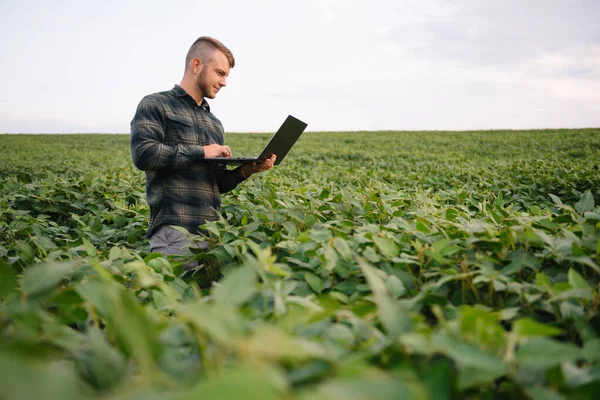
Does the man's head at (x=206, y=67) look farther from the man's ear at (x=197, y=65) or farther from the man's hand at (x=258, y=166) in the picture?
the man's hand at (x=258, y=166)

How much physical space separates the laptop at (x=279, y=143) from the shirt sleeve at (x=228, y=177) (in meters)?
0.28

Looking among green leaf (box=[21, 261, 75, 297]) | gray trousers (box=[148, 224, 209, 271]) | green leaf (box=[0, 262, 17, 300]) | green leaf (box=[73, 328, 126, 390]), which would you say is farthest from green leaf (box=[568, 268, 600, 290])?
gray trousers (box=[148, 224, 209, 271])

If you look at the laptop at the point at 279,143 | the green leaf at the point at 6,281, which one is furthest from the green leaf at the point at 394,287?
the laptop at the point at 279,143

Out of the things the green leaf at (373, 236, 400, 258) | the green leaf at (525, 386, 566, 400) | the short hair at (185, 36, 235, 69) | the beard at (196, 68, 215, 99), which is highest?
the short hair at (185, 36, 235, 69)

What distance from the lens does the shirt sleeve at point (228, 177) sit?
3.24 metres

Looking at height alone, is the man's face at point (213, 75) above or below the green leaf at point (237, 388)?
above

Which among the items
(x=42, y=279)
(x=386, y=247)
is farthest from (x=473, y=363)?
(x=42, y=279)

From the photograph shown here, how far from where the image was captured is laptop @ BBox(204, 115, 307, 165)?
2.85m

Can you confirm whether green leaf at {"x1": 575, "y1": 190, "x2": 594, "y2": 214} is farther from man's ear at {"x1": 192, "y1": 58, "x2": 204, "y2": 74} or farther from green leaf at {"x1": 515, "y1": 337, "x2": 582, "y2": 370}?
man's ear at {"x1": 192, "y1": 58, "x2": 204, "y2": 74}

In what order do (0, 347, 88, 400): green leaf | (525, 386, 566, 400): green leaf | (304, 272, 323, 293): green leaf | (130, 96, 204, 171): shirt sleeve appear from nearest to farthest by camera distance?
(0, 347, 88, 400): green leaf < (525, 386, 566, 400): green leaf < (304, 272, 323, 293): green leaf < (130, 96, 204, 171): shirt sleeve

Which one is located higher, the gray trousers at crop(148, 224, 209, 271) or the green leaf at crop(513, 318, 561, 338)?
the green leaf at crop(513, 318, 561, 338)

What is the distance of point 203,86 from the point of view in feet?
9.87

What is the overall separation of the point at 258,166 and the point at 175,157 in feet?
2.17

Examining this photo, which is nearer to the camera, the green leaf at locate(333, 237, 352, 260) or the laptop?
the green leaf at locate(333, 237, 352, 260)
